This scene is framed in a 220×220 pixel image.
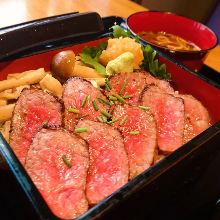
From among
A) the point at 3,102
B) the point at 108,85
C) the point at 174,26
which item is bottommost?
the point at 3,102

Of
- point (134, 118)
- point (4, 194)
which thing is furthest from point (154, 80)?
point (4, 194)

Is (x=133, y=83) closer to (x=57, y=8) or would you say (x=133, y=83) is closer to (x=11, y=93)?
(x=11, y=93)

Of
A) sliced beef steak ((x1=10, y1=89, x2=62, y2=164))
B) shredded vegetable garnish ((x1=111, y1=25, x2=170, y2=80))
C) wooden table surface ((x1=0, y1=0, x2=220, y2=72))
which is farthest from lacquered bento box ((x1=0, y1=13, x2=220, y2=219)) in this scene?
wooden table surface ((x1=0, y1=0, x2=220, y2=72))

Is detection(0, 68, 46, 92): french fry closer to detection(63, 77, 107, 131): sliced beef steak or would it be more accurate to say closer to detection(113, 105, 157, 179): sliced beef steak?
detection(63, 77, 107, 131): sliced beef steak

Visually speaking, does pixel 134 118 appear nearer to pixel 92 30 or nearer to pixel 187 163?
pixel 187 163

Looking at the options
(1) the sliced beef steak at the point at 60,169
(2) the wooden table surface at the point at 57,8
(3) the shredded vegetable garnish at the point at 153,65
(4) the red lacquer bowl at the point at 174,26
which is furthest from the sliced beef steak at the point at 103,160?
(2) the wooden table surface at the point at 57,8

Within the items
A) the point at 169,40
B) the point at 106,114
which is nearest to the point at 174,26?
the point at 169,40
